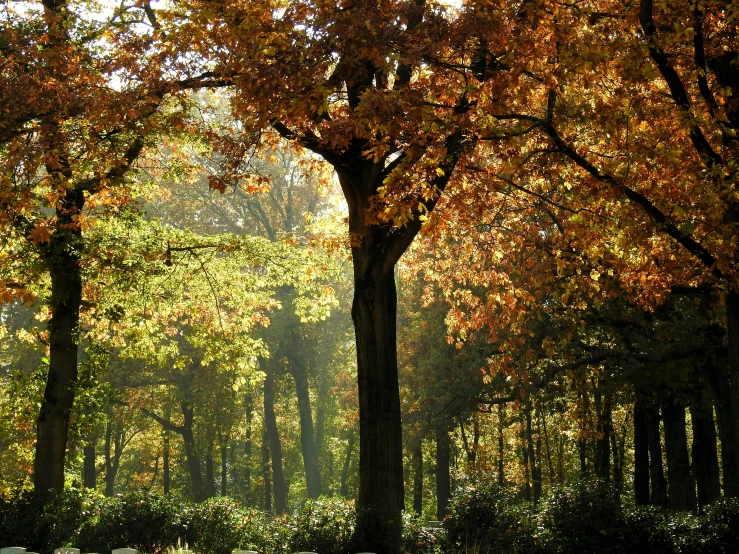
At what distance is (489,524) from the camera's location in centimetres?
1141

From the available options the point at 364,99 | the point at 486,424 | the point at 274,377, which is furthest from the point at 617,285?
the point at 274,377

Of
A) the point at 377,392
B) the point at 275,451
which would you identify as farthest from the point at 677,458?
the point at 275,451

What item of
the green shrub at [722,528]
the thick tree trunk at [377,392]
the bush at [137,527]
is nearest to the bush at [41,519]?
the bush at [137,527]

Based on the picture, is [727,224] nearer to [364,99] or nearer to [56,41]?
[364,99]

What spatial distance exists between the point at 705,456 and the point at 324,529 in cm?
1413

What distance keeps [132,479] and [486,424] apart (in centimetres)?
2474

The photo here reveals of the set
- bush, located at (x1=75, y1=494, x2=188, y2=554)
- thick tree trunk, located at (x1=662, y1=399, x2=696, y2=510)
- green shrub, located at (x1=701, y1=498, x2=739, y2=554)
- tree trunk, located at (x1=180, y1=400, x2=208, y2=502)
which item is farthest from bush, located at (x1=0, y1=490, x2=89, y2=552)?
tree trunk, located at (x1=180, y1=400, x2=208, y2=502)

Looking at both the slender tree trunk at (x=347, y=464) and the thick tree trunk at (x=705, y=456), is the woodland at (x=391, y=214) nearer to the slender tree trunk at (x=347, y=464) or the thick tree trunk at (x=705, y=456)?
the thick tree trunk at (x=705, y=456)

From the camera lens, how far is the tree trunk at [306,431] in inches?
1721

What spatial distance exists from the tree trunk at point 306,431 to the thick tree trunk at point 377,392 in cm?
3255

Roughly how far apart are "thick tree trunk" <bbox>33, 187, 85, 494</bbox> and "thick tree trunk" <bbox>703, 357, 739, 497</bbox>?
14.2 meters

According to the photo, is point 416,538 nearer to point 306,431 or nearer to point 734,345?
point 734,345

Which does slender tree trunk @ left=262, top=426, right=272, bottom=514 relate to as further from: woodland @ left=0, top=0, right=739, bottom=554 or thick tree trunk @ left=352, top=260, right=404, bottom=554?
thick tree trunk @ left=352, top=260, right=404, bottom=554

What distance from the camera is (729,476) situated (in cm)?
1902
